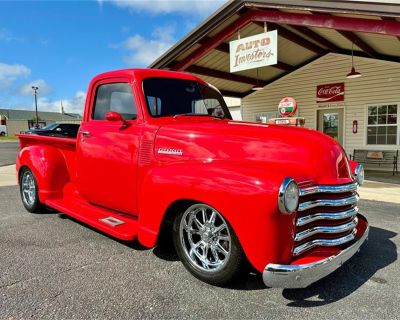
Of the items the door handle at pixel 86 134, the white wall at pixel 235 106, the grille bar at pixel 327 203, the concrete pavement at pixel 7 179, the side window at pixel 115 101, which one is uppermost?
the white wall at pixel 235 106

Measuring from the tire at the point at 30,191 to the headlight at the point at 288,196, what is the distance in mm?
4164

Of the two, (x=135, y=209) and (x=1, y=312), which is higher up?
(x=135, y=209)

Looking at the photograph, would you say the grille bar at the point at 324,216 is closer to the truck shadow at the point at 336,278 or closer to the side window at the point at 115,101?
the truck shadow at the point at 336,278

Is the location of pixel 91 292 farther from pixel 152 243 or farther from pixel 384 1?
pixel 384 1

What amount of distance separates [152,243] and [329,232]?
63.4 inches

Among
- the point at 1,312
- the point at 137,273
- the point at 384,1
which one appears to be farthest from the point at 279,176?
the point at 384,1

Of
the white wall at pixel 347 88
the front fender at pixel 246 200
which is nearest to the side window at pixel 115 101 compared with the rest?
the front fender at pixel 246 200

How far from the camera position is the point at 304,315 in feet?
8.56

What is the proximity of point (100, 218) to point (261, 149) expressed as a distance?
212cm

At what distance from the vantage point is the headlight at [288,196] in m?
2.50

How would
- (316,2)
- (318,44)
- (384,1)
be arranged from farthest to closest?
(318,44) < (316,2) < (384,1)

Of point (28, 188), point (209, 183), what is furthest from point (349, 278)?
point (28, 188)

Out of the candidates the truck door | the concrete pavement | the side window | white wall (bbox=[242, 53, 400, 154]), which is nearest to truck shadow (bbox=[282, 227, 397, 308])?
the truck door

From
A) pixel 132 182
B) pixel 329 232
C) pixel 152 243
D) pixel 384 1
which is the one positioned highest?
pixel 384 1
